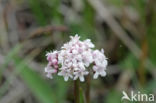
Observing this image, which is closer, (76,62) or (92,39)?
(76,62)

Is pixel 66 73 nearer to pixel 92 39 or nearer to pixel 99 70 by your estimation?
pixel 99 70

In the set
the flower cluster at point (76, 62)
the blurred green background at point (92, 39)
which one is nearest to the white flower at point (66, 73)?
the flower cluster at point (76, 62)

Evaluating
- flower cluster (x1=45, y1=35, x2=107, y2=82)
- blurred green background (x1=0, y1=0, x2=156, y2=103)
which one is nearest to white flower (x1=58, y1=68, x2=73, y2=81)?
flower cluster (x1=45, y1=35, x2=107, y2=82)

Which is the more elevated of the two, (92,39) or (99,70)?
(92,39)

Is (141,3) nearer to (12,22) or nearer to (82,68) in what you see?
(12,22)

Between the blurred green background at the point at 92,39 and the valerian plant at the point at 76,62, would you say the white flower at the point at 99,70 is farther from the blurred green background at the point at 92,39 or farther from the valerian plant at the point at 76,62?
the blurred green background at the point at 92,39

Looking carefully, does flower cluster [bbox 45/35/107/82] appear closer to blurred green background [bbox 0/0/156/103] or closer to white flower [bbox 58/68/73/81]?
white flower [bbox 58/68/73/81]

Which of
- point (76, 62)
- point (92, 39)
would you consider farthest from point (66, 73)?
point (92, 39)
